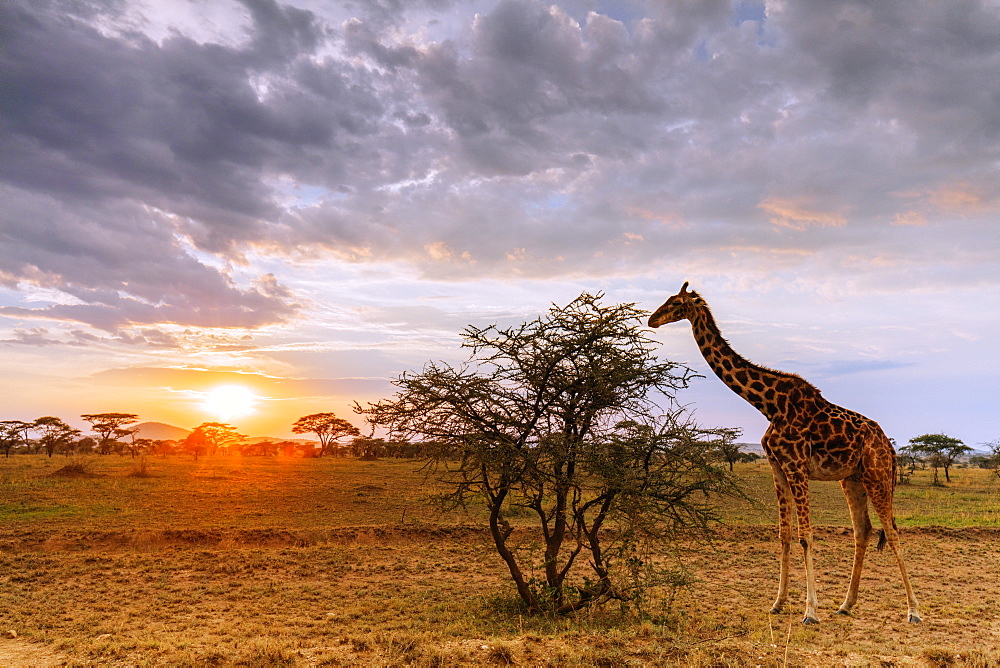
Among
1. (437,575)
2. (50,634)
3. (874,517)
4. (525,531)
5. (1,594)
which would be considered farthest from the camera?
(874,517)

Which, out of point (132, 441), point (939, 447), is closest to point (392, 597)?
point (939, 447)

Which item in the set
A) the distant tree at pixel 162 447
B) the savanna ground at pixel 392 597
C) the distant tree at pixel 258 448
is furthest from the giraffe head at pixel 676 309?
the distant tree at pixel 162 447

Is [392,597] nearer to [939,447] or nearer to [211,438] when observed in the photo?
[939,447]

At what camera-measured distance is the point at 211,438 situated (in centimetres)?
6806

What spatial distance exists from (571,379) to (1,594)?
11298 mm

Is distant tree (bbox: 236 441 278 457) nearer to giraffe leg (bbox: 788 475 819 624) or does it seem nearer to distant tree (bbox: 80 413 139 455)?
distant tree (bbox: 80 413 139 455)

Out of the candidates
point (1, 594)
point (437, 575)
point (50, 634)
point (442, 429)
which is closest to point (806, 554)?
point (442, 429)

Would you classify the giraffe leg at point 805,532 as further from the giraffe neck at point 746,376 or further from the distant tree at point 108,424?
the distant tree at point 108,424

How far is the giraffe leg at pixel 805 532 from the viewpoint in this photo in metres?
9.30

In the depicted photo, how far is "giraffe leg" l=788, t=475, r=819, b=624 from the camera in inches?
366

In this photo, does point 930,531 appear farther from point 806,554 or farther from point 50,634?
point 50,634

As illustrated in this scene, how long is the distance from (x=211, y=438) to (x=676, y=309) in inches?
2688

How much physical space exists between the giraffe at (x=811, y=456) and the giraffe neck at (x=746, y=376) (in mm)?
16

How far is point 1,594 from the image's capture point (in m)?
11.4
